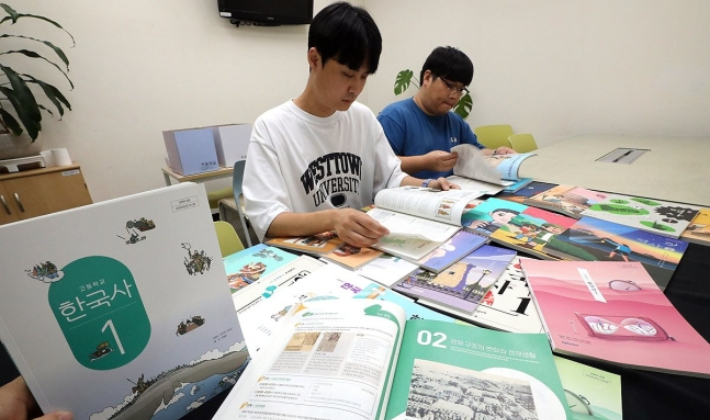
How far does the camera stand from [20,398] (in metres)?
0.34

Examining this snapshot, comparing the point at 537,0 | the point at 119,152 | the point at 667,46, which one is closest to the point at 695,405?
the point at 667,46

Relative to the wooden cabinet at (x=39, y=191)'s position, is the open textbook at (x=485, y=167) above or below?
above

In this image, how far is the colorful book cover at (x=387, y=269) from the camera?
0.60 m

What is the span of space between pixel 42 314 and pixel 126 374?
4.1 inches

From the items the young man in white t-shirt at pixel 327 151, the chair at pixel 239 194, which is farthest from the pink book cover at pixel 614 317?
the chair at pixel 239 194

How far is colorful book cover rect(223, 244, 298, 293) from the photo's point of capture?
2.05 ft

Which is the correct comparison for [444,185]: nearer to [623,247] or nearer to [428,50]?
[623,247]

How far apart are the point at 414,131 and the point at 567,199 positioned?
838 millimetres

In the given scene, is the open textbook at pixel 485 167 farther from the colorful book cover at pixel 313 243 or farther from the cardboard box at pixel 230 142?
the cardboard box at pixel 230 142

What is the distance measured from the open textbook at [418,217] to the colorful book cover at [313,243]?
114 millimetres

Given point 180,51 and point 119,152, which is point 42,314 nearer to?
point 119,152

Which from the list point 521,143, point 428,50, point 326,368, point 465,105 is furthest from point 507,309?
point 428,50

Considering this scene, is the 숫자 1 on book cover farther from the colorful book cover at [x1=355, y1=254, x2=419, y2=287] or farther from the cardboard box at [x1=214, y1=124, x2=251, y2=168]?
Result: the cardboard box at [x1=214, y1=124, x2=251, y2=168]

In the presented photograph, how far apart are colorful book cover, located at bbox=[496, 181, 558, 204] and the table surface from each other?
0.30ft
